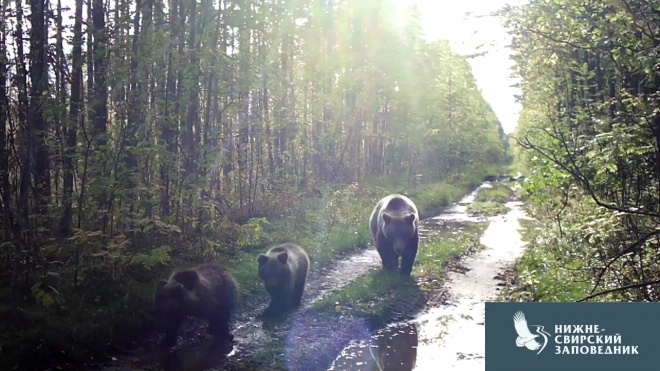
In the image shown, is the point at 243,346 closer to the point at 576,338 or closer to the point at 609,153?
the point at 576,338

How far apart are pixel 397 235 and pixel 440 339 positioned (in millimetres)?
4133

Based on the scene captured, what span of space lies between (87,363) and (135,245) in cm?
320

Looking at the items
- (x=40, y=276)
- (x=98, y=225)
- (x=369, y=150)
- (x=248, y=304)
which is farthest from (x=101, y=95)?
(x=369, y=150)

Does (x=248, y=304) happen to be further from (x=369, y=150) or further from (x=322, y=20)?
(x=369, y=150)

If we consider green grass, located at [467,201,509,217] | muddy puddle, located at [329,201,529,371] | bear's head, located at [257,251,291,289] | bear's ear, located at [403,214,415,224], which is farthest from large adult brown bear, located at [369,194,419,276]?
green grass, located at [467,201,509,217]

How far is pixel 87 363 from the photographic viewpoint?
284 inches

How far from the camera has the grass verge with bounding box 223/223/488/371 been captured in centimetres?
784

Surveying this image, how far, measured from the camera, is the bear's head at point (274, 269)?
32.8 ft

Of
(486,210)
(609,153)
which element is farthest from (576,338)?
(486,210)

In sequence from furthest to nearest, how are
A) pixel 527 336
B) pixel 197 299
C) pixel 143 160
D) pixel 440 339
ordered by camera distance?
pixel 143 160 → pixel 440 339 → pixel 197 299 → pixel 527 336

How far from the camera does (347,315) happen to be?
388 inches

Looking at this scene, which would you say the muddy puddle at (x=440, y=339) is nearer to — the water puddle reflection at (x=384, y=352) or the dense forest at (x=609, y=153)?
the water puddle reflection at (x=384, y=352)

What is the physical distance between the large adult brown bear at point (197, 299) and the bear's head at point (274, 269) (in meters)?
0.77

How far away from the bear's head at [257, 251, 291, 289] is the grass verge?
0.64m
